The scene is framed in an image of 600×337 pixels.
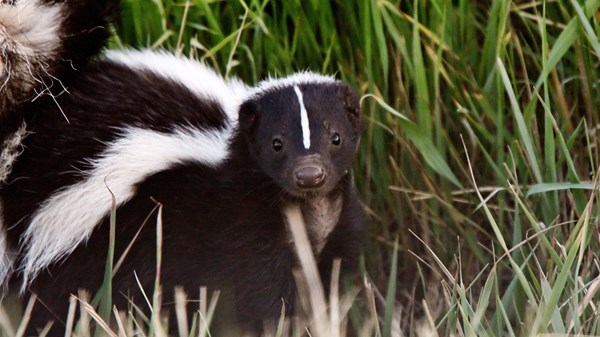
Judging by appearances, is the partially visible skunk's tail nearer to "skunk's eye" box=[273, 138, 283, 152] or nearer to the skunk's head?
the skunk's head

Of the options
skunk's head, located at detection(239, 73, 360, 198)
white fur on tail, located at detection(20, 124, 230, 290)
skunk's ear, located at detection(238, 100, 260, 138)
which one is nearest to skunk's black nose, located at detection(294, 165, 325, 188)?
skunk's head, located at detection(239, 73, 360, 198)

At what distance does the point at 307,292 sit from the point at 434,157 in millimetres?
939

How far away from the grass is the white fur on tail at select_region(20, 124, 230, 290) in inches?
30.2

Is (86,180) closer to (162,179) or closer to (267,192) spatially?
(162,179)

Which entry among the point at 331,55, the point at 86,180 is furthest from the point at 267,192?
the point at 331,55

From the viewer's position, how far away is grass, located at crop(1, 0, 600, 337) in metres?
4.95

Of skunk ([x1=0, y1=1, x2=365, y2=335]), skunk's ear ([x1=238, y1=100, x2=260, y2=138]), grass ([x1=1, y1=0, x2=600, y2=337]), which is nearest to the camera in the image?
skunk ([x1=0, y1=1, x2=365, y2=335])

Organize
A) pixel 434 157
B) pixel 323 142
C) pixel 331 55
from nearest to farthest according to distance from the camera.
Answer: pixel 323 142
pixel 434 157
pixel 331 55

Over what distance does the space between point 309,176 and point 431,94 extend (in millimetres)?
1311

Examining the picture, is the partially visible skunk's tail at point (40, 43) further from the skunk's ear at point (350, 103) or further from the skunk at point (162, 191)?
the skunk's ear at point (350, 103)

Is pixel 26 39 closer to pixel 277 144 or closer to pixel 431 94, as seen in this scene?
pixel 277 144

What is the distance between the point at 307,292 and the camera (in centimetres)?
429

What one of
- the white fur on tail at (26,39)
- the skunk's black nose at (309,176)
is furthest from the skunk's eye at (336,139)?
the white fur on tail at (26,39)

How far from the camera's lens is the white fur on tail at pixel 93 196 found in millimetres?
4242
